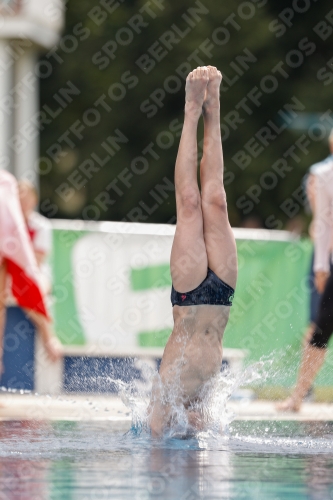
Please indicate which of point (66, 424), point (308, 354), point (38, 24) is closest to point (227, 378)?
point (66, 424)

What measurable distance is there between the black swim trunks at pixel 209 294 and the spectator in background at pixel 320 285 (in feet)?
8.75

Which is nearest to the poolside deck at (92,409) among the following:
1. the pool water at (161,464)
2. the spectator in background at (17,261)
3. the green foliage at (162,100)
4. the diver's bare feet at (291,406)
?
the diver's bare feet at (291,406)

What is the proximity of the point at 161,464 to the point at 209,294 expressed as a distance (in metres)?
1.37

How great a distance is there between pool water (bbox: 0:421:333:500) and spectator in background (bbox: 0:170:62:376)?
6.87 feet

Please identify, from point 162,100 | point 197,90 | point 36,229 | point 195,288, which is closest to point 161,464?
point 195,288

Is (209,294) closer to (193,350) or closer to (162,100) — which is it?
(193,350)

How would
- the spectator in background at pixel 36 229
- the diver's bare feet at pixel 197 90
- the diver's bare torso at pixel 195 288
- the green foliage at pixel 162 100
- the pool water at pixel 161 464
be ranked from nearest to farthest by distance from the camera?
1. the pool water at pixel 161 464
2. the diver's bare torso at pixel 195 288
3. the diver's bare feet at pixel 197 90
4. the spectator in background at pixel 36 229
5. the green foliage at pixel 162 100

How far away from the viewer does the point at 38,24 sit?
1459 centimetres

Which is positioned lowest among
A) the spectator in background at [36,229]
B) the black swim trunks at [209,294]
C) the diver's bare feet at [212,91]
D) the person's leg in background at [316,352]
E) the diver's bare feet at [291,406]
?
the diver's bare feet at [291,406]

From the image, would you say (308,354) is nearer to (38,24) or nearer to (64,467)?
(64,467)

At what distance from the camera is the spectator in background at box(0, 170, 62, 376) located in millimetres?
9203

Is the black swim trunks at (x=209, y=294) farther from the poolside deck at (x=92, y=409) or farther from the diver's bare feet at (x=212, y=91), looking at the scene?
the poolside deck at (x=92, y=409)

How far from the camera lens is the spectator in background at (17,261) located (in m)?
9.20

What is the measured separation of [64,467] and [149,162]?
15.3 metres
